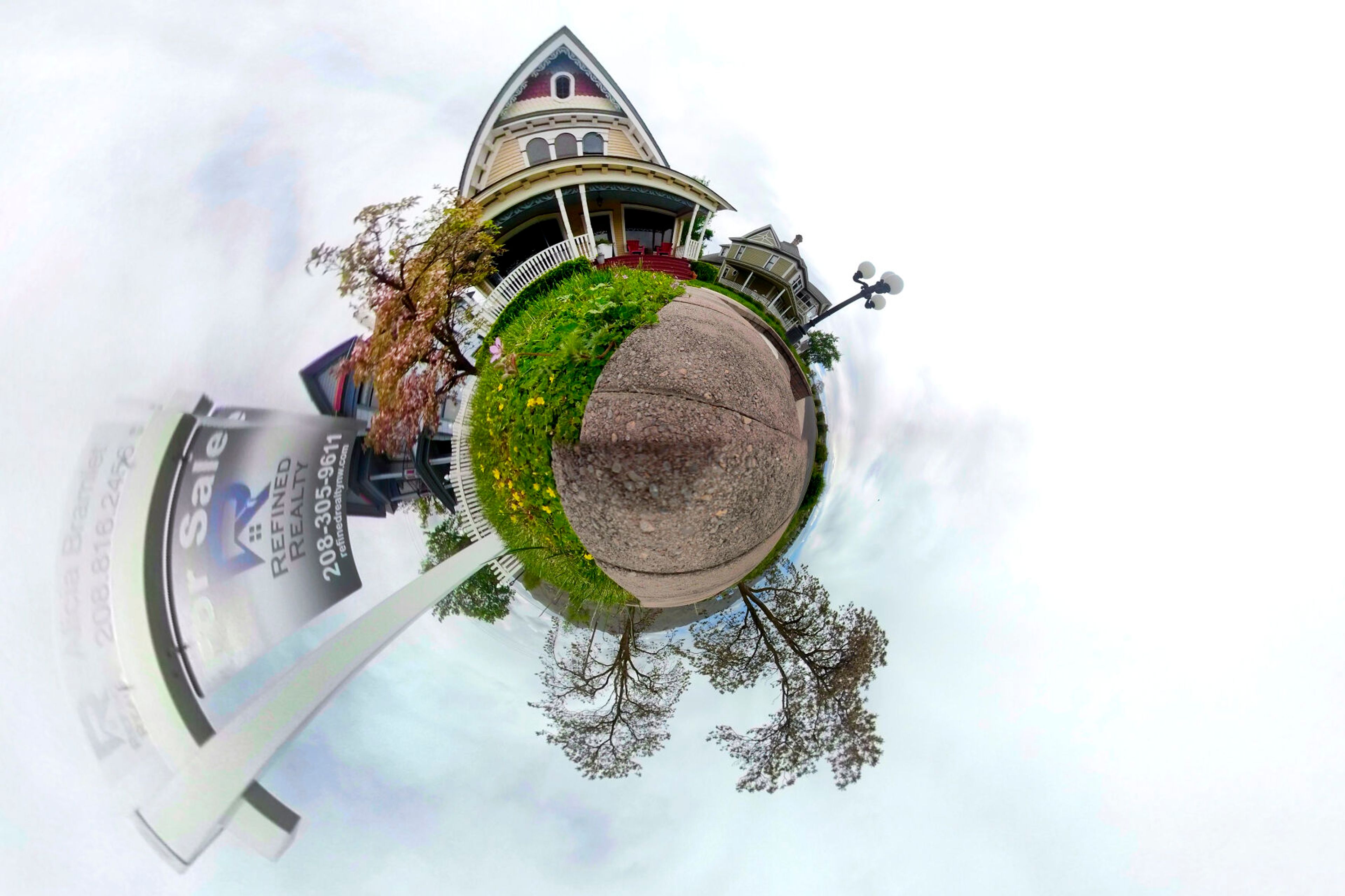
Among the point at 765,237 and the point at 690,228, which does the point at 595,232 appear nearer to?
the point at 690,228

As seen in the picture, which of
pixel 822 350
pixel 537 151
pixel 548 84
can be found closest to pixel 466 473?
pixel 537 151

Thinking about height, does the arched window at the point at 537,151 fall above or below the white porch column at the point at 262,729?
above

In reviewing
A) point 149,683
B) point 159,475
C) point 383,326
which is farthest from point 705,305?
point 149,683

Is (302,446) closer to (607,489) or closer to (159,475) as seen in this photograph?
(159,475)

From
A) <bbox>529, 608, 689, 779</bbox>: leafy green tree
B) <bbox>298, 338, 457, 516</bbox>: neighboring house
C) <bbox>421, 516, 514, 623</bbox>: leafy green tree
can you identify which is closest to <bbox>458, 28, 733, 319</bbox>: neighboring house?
<bbox>298, 338, 457, 516</bbox>: neighboring house

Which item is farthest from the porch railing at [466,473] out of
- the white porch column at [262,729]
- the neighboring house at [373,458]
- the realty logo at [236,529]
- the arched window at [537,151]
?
the arched window at [537,151]

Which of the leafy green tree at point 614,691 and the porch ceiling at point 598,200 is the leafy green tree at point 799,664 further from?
the porch ceiling at point 598,200
